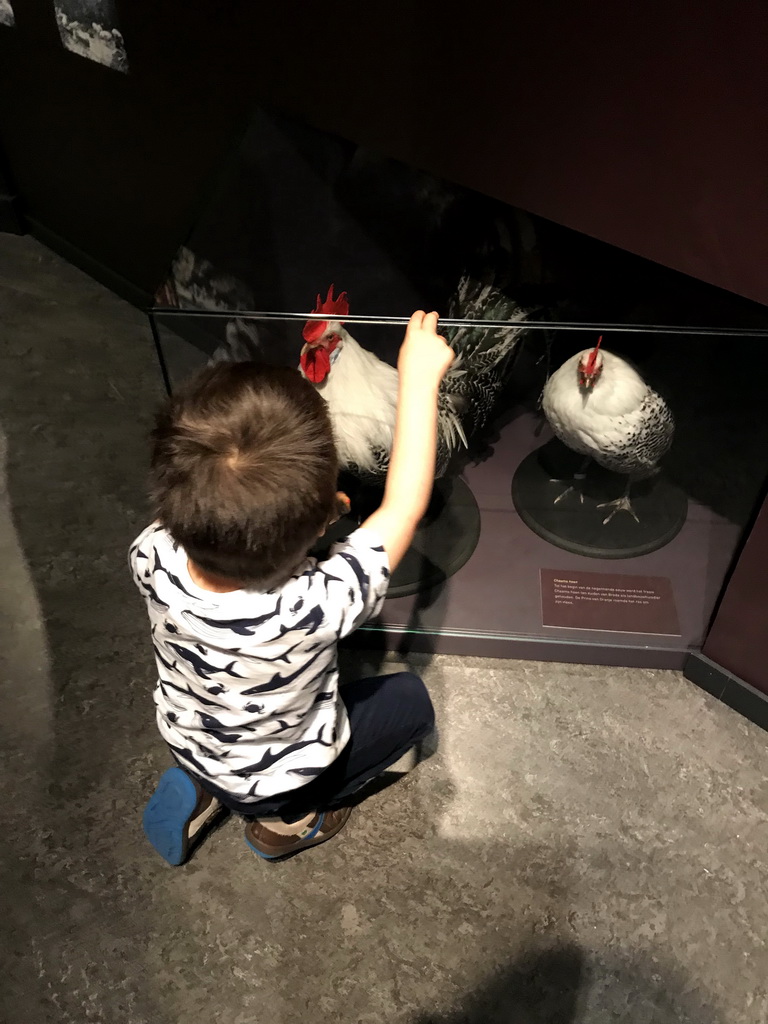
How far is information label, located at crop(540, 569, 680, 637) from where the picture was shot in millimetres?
1580

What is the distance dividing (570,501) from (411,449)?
742 millimetres

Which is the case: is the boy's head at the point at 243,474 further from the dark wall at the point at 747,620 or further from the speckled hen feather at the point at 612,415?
the dark wall at the point at 747,620

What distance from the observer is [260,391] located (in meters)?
0.80

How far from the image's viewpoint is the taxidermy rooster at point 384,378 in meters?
1.22

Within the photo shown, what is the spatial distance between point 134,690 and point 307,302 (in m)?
0.84

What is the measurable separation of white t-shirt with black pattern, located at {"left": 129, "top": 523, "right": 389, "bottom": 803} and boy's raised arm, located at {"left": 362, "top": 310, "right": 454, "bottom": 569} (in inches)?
1.4

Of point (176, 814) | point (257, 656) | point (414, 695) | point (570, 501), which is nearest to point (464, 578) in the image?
point (570, 501)

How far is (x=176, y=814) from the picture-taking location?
126 cm

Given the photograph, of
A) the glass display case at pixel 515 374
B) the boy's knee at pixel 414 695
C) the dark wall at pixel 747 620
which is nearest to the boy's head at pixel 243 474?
the glass display case at pixel 515 374

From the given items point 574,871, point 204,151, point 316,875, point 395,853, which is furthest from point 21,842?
point 204,151

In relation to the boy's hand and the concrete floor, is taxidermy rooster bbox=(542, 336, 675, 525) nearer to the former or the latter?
the boy's hand

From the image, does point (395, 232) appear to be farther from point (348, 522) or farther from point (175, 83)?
point (175, 83)

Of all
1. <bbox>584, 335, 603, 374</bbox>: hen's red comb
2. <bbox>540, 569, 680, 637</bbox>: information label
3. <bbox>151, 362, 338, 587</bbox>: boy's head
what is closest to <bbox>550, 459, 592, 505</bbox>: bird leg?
<bbox>540, 569, 680, 637</bbox>: information label

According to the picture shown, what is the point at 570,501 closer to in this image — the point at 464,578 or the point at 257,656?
the point at 464,578
